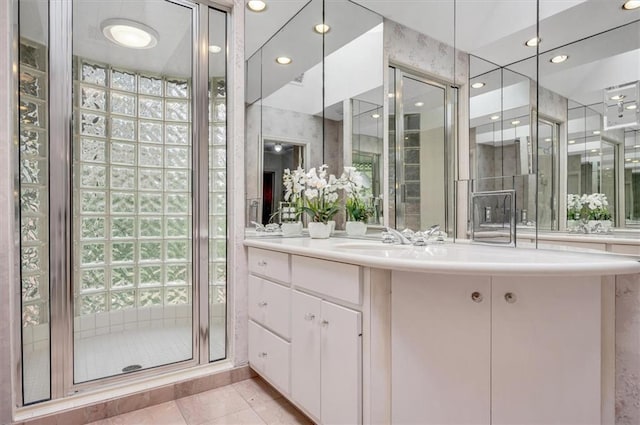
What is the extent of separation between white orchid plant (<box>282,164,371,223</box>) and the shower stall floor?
984mm

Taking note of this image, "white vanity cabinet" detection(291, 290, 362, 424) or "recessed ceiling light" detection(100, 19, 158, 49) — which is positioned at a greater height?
"recessed ceiling light" detection(100, 19, 158, 49)

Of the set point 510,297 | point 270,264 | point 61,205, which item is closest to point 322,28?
point 270,264

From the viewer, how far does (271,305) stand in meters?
1.85

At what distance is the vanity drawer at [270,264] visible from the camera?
173 centimetres

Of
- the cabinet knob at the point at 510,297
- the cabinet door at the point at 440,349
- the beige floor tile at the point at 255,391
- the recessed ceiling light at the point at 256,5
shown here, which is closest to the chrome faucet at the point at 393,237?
the cabinet door at the point at 440,349

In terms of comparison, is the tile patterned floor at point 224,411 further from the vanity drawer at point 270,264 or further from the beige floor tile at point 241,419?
the vanity drawer at point 270,264

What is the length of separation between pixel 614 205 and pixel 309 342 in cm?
127

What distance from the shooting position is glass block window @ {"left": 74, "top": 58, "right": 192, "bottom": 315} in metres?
1.86

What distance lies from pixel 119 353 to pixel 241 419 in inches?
33.4

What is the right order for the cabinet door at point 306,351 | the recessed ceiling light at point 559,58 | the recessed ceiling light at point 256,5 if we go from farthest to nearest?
the recessed ceiling light at point 256,5, the cabinet door at point 306,351, the recessed ceiling light at point 559,58

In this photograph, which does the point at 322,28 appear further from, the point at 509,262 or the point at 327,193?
the point at 509,262

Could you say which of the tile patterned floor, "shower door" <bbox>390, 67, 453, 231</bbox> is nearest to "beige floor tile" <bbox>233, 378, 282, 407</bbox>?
the tile patterned floor

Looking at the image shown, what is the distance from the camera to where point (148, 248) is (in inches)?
82.7

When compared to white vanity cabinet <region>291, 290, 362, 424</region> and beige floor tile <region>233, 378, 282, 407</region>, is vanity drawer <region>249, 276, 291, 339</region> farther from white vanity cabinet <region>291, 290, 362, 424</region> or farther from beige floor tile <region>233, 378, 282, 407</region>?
beige floor tile <region>233, 378, 282, 407</region>
